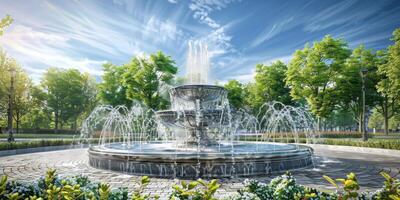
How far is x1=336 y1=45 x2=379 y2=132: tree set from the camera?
103 feet

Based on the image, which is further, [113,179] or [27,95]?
[27,95]

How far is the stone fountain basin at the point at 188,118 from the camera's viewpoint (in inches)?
460

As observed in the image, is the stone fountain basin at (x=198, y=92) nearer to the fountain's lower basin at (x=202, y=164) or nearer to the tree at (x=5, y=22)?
the fountain's lower basin at (x=202, y=164)

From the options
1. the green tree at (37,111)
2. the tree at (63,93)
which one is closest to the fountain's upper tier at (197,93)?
the green tree at (37,111)

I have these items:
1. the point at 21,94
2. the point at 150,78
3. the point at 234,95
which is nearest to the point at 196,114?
the point at 150,78

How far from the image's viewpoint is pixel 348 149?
1966cm

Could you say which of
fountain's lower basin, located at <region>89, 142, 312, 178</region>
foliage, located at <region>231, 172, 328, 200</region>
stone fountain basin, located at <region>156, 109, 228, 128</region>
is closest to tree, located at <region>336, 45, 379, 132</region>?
stone fountain basin, located at <region>156, 109, 228, 128</region>

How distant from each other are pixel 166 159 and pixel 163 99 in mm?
26883

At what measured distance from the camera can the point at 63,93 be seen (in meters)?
50.3

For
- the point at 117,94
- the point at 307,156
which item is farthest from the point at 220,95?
the point at 117,94

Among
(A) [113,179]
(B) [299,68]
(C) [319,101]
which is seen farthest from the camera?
(B) [299,68]

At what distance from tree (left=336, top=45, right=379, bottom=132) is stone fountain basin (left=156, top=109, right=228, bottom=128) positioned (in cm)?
2480

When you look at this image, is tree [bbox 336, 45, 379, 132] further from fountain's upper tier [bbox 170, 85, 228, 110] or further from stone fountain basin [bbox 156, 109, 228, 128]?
stone fountain basin [bbox 156, 109, 228, 128]

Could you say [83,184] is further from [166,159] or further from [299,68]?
[299,68]
